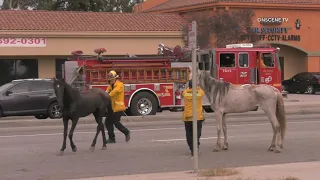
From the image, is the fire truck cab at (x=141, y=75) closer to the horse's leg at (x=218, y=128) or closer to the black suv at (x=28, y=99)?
the black suv at (x=28, y=99)

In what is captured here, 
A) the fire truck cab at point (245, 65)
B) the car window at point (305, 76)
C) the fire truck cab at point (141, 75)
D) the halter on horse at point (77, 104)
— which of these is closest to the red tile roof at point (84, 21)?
the car window at point (305, 76)

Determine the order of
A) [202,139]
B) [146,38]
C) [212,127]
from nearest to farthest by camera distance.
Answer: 1. [202,139]
2. [212,127]
3. [146,38]

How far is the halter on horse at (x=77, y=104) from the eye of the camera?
12.6 metres

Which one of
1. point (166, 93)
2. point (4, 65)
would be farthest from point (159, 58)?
point (4, 65)

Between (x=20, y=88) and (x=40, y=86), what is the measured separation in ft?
2.71

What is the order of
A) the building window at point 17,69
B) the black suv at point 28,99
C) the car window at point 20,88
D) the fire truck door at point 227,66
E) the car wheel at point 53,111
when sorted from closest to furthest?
the black suv at point 28,99, the car window at point 20,88, the car wheel at point 53,111, the fire truck door at point 227,66, the building window at point 17,69

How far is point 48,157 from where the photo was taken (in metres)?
12.4

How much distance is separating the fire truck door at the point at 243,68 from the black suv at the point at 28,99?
7.63 meters

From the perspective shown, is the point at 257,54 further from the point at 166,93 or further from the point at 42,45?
the point at 42,45

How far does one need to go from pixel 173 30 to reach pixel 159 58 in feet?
49.1

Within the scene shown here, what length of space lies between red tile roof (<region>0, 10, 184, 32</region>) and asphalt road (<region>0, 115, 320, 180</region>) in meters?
17.3

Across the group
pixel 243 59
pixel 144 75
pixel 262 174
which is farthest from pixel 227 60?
pixel 262 174

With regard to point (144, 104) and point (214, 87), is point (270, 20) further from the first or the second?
point (214, 87)

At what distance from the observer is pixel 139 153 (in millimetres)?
12953
